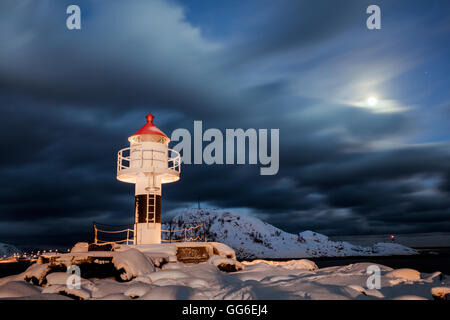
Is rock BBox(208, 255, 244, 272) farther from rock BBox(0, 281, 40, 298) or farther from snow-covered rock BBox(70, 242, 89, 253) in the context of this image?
rock BBox(0, 281, 40, 298)

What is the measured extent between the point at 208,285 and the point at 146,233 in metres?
8.02

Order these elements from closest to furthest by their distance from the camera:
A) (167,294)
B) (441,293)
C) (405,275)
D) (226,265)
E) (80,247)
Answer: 1. (167,294)
2. (441,293)
3. (405,275)
4. (226,265)
5. (80,247)

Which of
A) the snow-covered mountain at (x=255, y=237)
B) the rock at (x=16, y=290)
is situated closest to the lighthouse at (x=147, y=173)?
Result: the rock at (x=16, y=290)

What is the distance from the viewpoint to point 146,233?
18703 mm

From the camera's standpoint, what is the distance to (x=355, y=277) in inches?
524

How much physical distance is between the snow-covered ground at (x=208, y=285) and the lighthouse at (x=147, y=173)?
3.83 meters

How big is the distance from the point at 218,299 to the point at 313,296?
262 centimetres

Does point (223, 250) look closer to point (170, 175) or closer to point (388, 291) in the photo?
point (170, 175)

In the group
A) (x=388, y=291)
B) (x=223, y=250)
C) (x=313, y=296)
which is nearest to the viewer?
(x=313, y=296)

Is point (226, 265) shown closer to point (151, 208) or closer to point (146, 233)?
point (146, 233)

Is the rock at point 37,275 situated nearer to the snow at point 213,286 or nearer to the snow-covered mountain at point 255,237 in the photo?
the snow at point 213,286

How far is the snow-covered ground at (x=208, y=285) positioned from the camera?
10.2 metres
